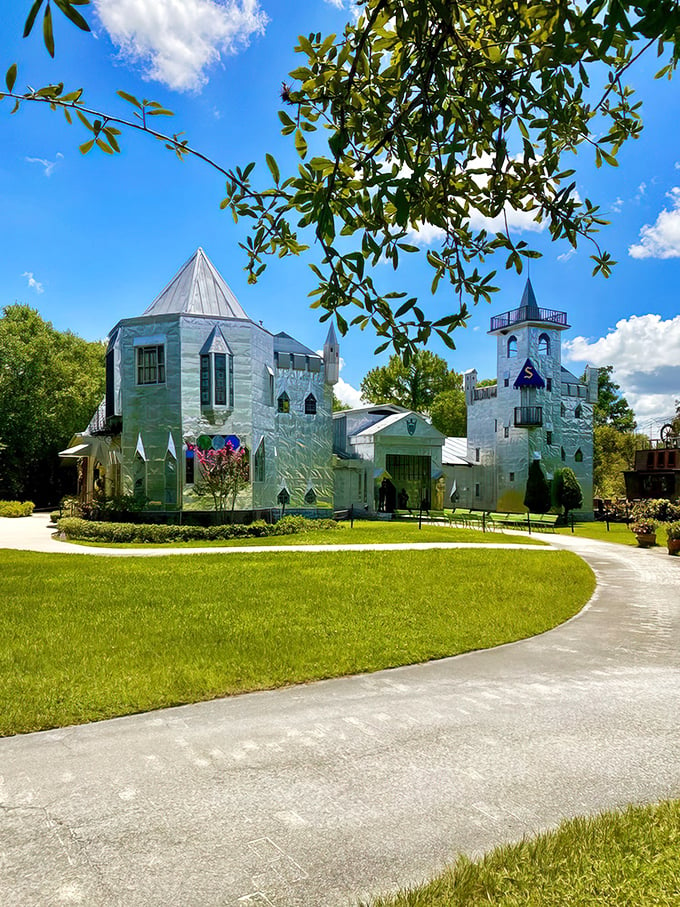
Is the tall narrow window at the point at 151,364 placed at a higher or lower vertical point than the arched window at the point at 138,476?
higher

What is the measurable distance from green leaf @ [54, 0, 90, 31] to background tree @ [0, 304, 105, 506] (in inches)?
1679

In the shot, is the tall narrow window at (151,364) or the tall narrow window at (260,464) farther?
the tall narrow window at (260,464)

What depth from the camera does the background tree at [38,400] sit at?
136ft

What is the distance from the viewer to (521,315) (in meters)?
41.9

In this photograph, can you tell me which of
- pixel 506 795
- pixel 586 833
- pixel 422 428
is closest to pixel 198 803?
pixel 506 795

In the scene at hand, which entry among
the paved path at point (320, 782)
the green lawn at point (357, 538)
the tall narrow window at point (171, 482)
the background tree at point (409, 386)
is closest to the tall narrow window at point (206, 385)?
the tall narrow window at point (171, 482)

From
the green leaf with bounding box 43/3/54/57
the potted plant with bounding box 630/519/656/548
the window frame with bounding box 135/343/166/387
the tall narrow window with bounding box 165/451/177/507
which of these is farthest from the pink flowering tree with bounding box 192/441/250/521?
the green leaf with bounding box 43/3/54/57

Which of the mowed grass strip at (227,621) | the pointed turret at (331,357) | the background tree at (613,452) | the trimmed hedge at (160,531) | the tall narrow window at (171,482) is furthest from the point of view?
the background tree at (613,452)

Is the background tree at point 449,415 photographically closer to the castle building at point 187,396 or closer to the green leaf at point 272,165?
the castle building at point 187,396

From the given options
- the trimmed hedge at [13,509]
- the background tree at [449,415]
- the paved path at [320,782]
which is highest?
the background tree at [449,415]

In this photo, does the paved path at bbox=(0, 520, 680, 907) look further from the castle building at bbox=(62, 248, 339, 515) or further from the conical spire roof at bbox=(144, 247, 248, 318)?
the conical spire roof at bbox=(144, 247, 248, 318)

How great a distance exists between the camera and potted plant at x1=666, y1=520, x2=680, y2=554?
1950cm

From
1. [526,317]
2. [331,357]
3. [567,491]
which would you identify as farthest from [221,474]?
[526,317]

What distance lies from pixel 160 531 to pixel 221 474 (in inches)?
138
